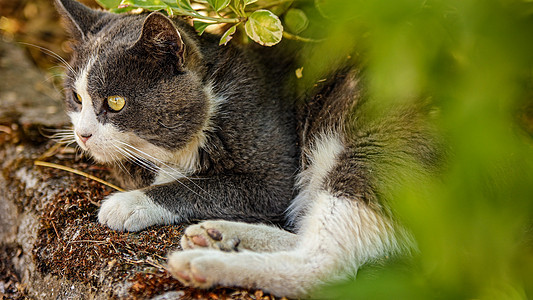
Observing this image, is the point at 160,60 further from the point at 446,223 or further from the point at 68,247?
the point at 446,223

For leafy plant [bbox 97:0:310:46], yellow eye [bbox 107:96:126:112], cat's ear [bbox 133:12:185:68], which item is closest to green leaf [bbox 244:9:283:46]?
leafy plant [bbox 97:0:310:46]

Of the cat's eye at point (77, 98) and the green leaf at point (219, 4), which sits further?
the cat's eye at point (77, 98)

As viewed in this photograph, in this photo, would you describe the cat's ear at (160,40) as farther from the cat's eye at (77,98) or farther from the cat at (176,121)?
the cat's eye at (77,98)

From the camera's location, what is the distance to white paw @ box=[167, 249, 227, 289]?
5.32 ft

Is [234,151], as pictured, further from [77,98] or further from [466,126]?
[466,126]

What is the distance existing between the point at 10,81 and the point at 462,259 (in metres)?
3.82

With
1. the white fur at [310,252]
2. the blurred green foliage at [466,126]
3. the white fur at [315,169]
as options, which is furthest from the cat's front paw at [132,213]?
the blurred green foliage at [466,126]

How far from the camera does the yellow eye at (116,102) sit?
6.71 feet

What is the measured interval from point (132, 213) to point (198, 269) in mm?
570

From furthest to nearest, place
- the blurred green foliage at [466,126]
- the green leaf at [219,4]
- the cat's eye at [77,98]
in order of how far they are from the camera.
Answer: the cat's eye at [77,98] < the green leaf at [219,4] < the blurred green foliage at [466,126]

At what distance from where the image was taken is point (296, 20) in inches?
90.1

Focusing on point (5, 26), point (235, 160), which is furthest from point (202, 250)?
point (5, 26)

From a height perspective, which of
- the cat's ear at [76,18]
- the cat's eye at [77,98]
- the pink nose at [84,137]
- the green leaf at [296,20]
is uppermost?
the green leaf at [296,20]

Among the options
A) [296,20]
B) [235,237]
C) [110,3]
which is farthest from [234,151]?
[110,3]
